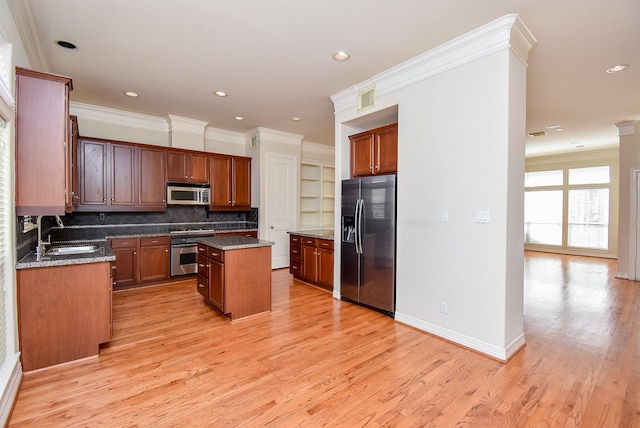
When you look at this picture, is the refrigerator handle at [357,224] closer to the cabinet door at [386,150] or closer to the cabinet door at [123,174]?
the cabinet door at [386,150]

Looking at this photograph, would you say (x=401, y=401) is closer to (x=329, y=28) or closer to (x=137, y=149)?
(x=329, y=28)

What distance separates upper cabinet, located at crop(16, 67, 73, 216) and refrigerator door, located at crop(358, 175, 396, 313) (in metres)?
3.00

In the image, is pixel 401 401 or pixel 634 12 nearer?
pixel 401 401

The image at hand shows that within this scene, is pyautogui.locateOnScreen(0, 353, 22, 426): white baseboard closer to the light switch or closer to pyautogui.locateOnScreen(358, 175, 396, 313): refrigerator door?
pyautogui.locateOnScreen(358, 175, 396, 313): refrigerator door

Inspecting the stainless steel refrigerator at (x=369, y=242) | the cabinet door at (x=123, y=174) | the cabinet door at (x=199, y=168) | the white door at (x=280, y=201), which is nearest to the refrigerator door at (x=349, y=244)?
the stainless steel refrigerator at (x=369, y=242)

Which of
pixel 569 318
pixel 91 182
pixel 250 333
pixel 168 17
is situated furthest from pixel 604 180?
pixel 91 182

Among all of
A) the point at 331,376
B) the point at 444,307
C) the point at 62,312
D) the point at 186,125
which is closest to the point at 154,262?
the point at 62,312

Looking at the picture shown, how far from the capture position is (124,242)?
456 cm

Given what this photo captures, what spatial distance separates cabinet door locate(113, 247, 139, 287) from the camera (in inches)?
177

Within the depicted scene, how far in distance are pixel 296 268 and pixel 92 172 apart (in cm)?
354

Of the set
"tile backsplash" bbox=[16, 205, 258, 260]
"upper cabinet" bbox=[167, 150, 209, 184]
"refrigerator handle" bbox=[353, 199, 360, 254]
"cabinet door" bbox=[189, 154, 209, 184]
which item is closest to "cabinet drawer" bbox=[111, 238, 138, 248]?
"tile backsplash" bbox=[16, 205, 258, 260]

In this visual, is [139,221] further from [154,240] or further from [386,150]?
[386,150]

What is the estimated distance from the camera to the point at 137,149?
192 inches

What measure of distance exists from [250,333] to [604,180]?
32.0ft
